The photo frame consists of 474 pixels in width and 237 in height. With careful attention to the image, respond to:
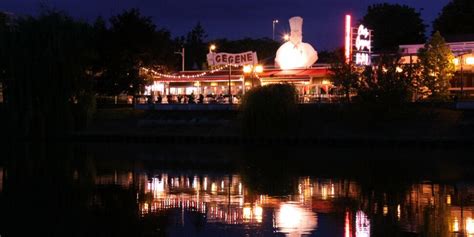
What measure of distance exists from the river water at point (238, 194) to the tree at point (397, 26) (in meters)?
50.1

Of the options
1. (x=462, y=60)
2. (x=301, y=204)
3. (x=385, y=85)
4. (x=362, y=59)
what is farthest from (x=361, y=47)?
(x=301, y=204)

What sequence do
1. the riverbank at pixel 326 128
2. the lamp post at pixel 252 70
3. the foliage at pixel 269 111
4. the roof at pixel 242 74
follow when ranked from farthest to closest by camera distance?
1. the roof at pixel 242 74
2. the lamp post at pixel 252 70
3. the foliage at pixel 269 111
4. the riverbank at pixel 326 128

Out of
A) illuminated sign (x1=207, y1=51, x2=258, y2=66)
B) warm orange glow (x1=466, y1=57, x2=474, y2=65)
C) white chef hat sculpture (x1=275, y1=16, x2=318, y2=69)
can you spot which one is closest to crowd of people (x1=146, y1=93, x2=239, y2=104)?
illuminated sign (x1=207, y1=51, x2=258, y2=66)

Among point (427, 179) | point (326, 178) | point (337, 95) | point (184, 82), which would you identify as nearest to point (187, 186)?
point (326, 178)

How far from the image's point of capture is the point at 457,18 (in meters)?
87.2

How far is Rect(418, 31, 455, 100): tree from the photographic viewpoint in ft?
199

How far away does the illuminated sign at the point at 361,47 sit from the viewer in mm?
63781

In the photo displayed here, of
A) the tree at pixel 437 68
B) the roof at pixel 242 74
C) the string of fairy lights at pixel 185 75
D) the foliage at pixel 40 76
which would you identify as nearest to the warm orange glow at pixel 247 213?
the foliage at pixel 40 76

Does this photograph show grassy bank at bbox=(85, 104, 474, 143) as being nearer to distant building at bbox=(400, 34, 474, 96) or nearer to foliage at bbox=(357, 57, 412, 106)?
foliage at bbox=(357, 57, 412, 106)

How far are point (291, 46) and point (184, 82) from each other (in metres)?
13.5

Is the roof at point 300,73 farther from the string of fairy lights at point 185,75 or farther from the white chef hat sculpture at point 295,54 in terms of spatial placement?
the string of fairy lights at point 185,75

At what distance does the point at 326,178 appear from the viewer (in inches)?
1251

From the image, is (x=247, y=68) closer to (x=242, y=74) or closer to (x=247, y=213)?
(x=242, y=74)

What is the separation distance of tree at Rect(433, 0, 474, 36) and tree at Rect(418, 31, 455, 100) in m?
24.1
